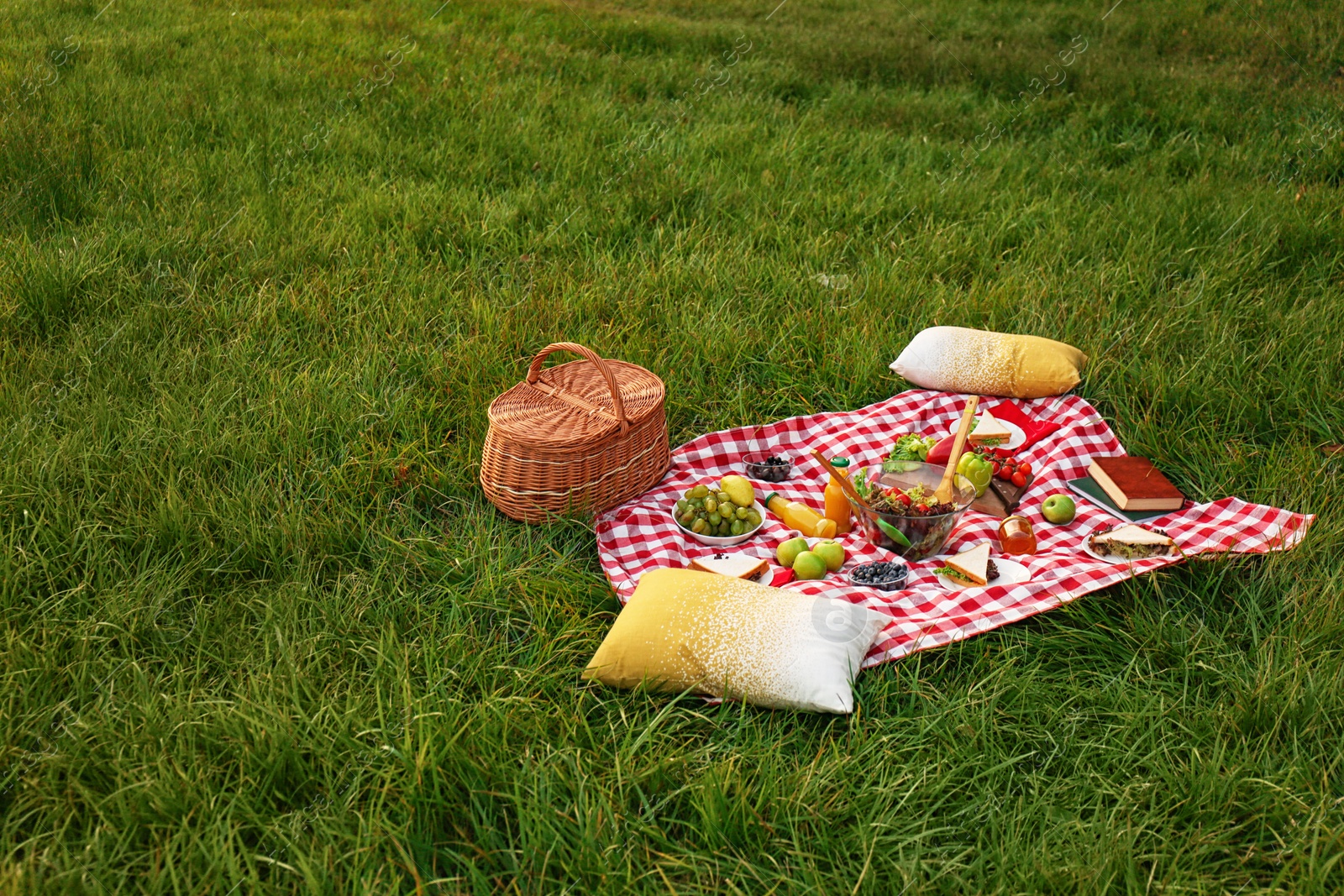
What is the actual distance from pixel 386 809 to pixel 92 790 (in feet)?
2.24

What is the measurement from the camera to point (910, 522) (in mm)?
3326

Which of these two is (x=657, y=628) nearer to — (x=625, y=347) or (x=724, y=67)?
(x=625, y=347)

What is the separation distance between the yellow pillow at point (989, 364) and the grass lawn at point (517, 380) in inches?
7.4

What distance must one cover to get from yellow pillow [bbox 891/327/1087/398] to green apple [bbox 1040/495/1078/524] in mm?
807

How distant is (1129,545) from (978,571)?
52 cm

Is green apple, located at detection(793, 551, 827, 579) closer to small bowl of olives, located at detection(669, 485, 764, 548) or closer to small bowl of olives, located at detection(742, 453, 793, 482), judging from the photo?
small bowl of olives, located at detection(669, 485, 764, 548)

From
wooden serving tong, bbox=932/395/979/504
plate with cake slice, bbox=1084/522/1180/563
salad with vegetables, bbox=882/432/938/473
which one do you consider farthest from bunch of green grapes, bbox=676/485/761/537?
plate with cake slice, bbox=1084/522/1180/563

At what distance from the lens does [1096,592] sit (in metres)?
3.07

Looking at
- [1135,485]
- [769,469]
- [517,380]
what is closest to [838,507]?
[769,469]

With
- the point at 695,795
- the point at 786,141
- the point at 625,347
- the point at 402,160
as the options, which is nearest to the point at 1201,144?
the point at 786,141

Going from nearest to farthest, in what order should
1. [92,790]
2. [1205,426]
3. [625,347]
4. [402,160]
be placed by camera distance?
[92,790] → [1205,426] → [625,347] → [402,160]

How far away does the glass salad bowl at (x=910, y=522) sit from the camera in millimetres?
3326

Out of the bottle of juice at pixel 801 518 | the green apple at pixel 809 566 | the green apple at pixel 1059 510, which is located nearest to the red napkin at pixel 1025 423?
the green apple at pixel 1059 510

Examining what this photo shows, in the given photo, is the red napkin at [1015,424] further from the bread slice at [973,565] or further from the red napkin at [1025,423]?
the bread slice at [973,565]
